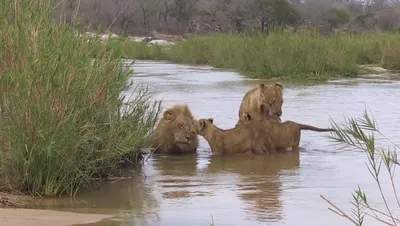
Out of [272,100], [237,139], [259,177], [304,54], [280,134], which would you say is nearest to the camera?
[259,177]

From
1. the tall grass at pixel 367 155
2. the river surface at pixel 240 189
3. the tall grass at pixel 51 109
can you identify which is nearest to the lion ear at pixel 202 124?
the river surface at pixel 240 189

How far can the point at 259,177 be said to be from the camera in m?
7.68

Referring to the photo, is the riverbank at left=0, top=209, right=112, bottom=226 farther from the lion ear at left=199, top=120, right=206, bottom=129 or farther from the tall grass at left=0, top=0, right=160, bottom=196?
the lion ear at left=199, top=120, right=206, bottom=129

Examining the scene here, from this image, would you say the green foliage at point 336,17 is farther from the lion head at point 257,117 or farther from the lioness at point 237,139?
the lioness at point 237,139

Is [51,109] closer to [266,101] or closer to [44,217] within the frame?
[44,217]

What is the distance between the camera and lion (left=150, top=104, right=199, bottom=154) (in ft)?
29.6

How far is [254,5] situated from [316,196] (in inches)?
1944

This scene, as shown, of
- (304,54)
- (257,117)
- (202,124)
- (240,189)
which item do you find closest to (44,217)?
(240,189)

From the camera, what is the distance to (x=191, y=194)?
6762 mm

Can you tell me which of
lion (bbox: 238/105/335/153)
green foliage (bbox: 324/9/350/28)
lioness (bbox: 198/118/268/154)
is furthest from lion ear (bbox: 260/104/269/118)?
green foliage (bbox: 324/9/350/28)

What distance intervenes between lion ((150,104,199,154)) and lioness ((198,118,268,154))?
0.69 feet

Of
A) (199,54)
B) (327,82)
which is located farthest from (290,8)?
(327,82)

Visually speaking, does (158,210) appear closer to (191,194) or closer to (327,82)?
(191,194)

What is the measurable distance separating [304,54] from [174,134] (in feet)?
44.4
